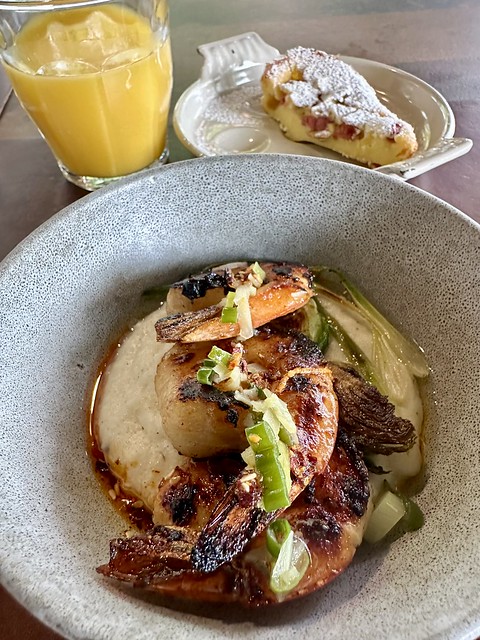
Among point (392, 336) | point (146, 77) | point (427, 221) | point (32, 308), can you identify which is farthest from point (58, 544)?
point (146, 77)

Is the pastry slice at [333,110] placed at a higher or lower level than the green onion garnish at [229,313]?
lower

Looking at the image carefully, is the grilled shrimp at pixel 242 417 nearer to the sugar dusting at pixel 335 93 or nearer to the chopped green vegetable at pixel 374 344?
the chopped green vegetable at pixel 374 344

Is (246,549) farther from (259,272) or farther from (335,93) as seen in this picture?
(335,93)

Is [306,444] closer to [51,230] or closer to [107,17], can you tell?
[51,230]

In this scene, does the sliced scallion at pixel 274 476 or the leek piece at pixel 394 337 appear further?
the leek piece at pixel 394 337

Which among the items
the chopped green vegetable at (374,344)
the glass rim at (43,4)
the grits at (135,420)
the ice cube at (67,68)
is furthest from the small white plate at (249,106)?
the grits at (135,420)

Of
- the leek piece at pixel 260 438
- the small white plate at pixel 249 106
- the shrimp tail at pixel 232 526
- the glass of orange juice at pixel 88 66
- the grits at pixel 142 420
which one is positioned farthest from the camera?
the small white plate at pixel 249 106

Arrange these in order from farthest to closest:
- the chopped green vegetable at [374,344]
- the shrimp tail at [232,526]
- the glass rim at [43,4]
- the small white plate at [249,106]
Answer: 1. the small white plate at [249,106]
2. the glass rim at [43,4]
3. the chopped green vegetable at [374,344]
4. the shrimp tail at [232,526]

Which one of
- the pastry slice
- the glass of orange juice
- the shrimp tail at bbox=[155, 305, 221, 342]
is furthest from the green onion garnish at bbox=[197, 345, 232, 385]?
the pastry slice
